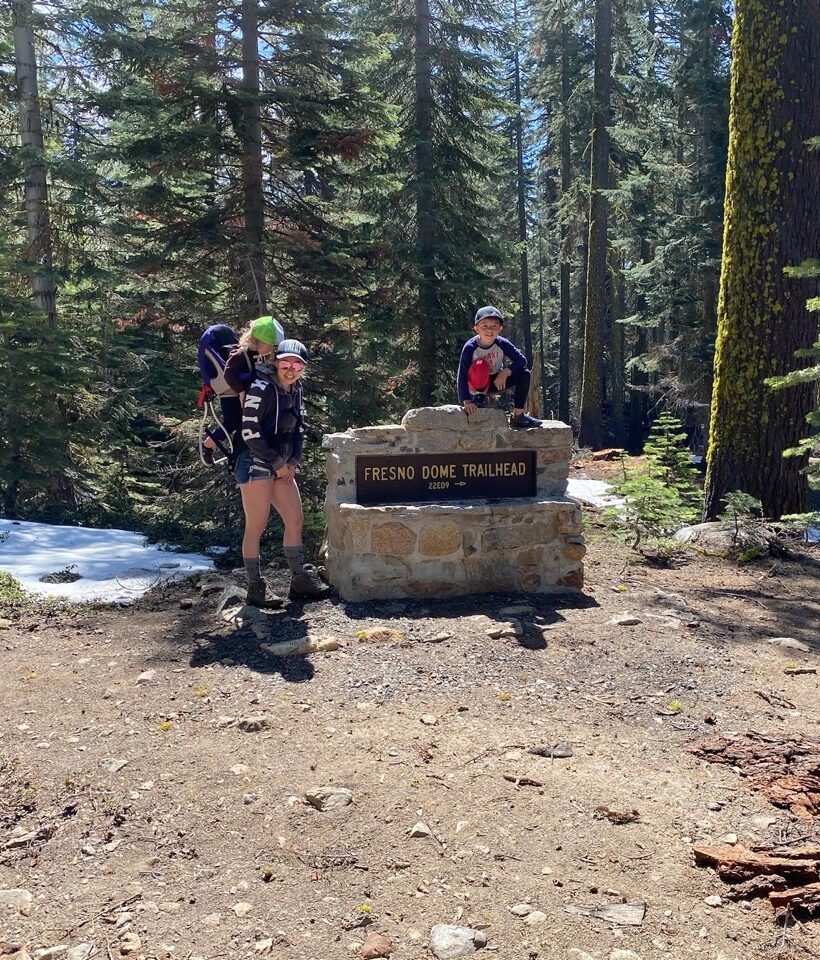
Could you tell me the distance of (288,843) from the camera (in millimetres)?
3033

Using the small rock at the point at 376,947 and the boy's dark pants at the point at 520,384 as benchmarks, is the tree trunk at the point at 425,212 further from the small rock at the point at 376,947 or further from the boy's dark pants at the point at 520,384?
the small rock at the point at 376,947

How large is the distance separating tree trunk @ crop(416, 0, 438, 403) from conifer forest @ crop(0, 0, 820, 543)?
0.05m

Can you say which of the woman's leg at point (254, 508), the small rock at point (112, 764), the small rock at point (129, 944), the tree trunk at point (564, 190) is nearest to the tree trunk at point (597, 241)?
the tree trunk at point (564, 190)

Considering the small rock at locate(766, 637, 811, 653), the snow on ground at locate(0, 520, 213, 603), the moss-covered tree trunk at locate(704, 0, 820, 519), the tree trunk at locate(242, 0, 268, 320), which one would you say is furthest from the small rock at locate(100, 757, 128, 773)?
the tree trunk at locate(242, 0, 268, 320)

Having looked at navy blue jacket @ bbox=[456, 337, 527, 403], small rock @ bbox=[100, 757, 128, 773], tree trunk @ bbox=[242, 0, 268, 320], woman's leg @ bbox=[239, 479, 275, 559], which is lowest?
small rock @ bbox=[100, 757, 128, 773]

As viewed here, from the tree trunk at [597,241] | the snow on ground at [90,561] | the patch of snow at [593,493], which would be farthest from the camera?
the tree trunk at [597,241]

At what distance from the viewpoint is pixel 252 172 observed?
10086 mm

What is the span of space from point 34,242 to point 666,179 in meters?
14.0

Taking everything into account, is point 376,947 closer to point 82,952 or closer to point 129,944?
point 129,944

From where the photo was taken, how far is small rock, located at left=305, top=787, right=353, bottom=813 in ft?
10.7

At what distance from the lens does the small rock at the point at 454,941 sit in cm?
246

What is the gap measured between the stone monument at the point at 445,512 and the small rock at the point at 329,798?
2.73 m

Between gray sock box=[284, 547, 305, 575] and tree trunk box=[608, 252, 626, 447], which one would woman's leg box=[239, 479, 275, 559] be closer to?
gray sock box=[284, 547, 305, 575]

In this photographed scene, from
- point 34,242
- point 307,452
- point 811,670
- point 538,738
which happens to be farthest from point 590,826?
point 34,242
